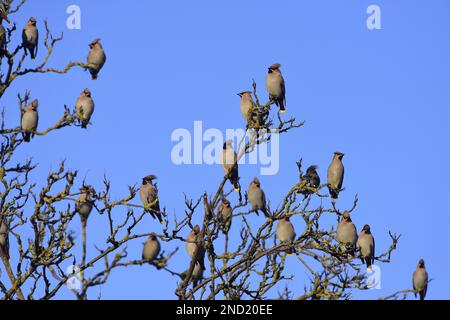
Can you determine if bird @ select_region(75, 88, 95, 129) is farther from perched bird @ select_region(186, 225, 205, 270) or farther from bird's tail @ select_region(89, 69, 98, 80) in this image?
perched bird @ select_region(186, 225, 205, 270)

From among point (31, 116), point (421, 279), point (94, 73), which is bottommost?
point (421, 279)

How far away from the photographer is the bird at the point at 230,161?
48.8ft

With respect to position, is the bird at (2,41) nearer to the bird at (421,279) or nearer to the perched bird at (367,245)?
the perched bird at (367,245)

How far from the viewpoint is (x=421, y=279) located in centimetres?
1606

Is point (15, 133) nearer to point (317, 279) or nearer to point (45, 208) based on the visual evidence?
point (45, 208)

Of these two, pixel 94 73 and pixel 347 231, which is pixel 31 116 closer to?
pixel 94 73

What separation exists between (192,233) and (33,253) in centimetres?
261

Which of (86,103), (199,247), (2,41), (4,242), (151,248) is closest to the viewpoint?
(199,247)

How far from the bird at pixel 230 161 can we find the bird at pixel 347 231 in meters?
1.42

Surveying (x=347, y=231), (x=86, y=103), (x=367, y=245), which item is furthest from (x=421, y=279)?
(x=86, y=103)

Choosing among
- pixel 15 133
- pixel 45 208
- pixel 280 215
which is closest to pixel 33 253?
pixel 45 208

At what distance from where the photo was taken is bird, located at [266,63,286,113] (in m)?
16.0

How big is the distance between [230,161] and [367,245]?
2.29 metres

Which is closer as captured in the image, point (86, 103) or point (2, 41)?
point (2, 41)
